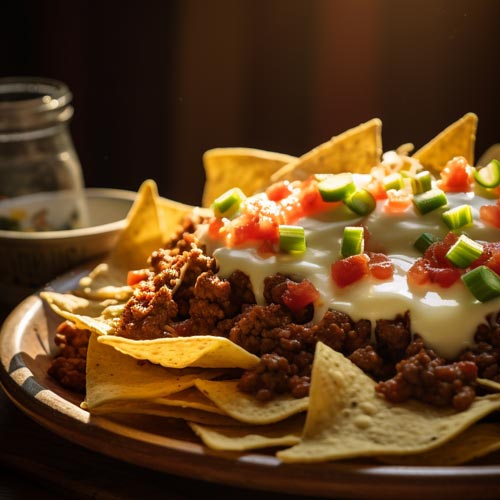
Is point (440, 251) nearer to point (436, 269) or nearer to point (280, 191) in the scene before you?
point (436, 269)

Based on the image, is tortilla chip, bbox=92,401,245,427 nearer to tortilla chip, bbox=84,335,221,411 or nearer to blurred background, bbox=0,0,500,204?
tortilla chip, bbox=84,335,221,411

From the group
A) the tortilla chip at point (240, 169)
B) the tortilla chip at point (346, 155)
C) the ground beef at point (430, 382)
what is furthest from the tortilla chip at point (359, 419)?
the tortilla chip at point (240, 169)

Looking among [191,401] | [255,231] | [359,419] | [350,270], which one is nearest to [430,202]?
[350,270]

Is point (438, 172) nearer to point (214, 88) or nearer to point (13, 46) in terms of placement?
point (214, 88)

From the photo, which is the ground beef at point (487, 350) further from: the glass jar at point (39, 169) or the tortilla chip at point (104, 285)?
the glass jar at point (39, 169)

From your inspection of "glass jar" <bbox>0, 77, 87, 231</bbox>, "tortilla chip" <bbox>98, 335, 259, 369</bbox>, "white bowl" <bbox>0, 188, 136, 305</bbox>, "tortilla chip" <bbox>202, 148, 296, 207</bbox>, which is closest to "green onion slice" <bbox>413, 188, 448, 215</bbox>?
"tortilla chip" <bbox>98, 335, 259, 369</bbox>

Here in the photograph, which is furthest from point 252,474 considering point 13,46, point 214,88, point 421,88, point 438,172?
point 13,46
